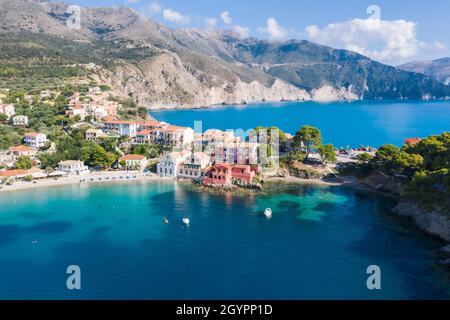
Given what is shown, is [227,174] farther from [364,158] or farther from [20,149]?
[20,149]

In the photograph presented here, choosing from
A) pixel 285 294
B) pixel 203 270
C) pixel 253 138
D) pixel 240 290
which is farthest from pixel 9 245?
pixel 253 138

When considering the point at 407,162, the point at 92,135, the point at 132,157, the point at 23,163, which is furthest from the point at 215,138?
the point at 407,162

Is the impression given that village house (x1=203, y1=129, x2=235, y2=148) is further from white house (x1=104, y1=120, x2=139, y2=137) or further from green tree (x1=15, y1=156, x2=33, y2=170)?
green tree (x1=15, y1=156, x2=33, y2=170)

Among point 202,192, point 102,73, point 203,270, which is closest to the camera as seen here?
point 203,270

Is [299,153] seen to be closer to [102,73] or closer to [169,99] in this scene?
[102,73]

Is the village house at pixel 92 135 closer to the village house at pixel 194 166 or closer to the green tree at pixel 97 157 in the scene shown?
the green tree at pixel 97 157

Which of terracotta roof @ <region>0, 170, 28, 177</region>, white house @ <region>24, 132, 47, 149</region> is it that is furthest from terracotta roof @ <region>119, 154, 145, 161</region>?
white house @ <region>24, 132, 47, 149</region>
